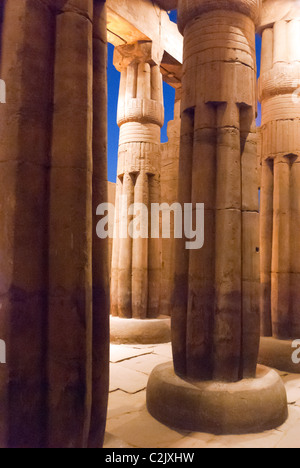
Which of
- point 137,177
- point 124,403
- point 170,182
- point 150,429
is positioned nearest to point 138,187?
point 137,177

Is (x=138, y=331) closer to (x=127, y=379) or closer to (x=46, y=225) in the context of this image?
(x=127, y=379)

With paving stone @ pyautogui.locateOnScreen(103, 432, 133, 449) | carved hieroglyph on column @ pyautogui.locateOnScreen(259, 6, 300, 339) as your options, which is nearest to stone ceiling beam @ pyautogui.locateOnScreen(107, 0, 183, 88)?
carved hieroglyph on column @ pyautogui.locateOnScreen(259, 6, 300, 339)

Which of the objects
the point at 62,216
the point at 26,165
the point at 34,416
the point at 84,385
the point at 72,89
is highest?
the point at 72,89

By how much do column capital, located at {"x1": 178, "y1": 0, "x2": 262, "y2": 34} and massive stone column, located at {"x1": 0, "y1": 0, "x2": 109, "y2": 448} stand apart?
84.4 inches

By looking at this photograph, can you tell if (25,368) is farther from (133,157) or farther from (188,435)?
(133,157)

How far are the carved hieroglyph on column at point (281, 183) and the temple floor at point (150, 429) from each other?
3.39 ft

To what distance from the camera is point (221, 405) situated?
3.26m

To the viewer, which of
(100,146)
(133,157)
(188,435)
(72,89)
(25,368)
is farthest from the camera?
(133,157)

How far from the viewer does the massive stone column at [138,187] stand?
23.8 ft

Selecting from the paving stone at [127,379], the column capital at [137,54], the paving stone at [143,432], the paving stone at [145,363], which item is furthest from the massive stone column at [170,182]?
the paving stone at [143,432]

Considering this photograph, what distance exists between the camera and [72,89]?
6.64 feet

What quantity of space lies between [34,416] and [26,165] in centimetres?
128

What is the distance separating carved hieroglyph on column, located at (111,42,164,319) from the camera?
286 inches

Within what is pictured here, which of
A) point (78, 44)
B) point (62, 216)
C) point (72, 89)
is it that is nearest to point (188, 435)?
point (62, 216)
